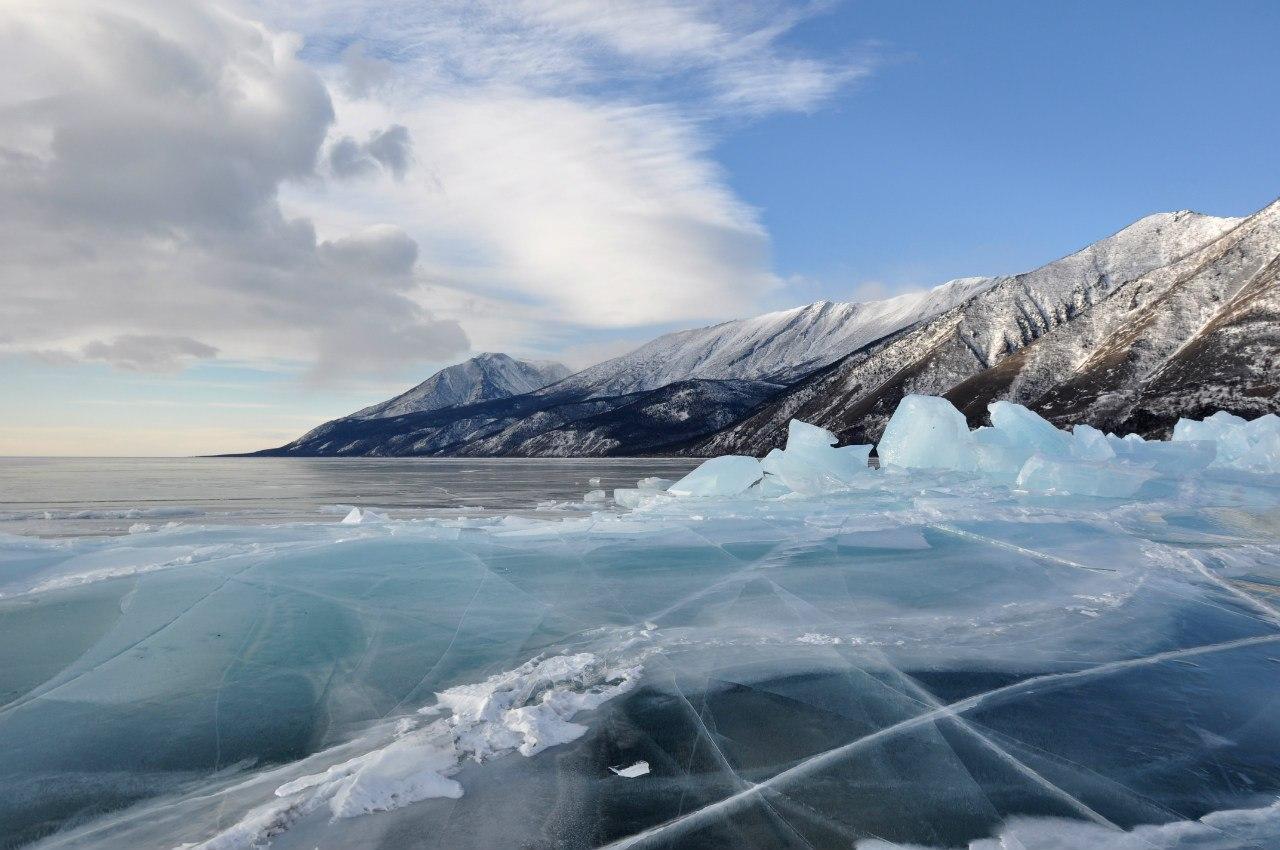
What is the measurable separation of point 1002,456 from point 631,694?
27392 mm

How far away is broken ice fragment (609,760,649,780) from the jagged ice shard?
0.02 metres

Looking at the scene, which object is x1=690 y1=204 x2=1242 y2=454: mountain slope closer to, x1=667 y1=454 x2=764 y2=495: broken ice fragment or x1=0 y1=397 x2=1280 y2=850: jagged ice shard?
x1=667 y1=454 x2=764 y2=495: broken ice fragment

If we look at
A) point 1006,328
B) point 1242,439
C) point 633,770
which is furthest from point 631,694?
point 1006,328

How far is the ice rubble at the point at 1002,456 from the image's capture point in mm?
22797

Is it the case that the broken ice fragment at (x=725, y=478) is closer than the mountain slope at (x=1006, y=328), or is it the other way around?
the broken ice fragment at (x=725, y=478)

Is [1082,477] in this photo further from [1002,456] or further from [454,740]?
[454,740]

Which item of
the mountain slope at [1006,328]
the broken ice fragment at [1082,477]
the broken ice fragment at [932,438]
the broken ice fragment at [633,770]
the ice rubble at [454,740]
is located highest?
the mountain slope at [1006,328]

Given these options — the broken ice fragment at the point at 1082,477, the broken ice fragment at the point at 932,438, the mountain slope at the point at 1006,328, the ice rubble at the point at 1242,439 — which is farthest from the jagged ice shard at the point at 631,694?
the mountain slope at the point at 1006,328

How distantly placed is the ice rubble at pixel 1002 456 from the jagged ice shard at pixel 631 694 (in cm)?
1116

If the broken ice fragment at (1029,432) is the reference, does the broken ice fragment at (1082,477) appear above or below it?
below

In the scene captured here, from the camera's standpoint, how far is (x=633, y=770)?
182 inches

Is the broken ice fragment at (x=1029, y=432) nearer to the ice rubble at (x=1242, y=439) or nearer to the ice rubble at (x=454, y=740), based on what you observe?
the ice rubble at (x=1242, y=439)

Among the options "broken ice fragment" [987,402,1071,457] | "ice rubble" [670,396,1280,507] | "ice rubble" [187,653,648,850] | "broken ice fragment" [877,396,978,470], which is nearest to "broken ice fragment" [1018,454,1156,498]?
"ice rubble" [670,396,1280,507]

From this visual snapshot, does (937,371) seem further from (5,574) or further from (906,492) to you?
(5,574)
